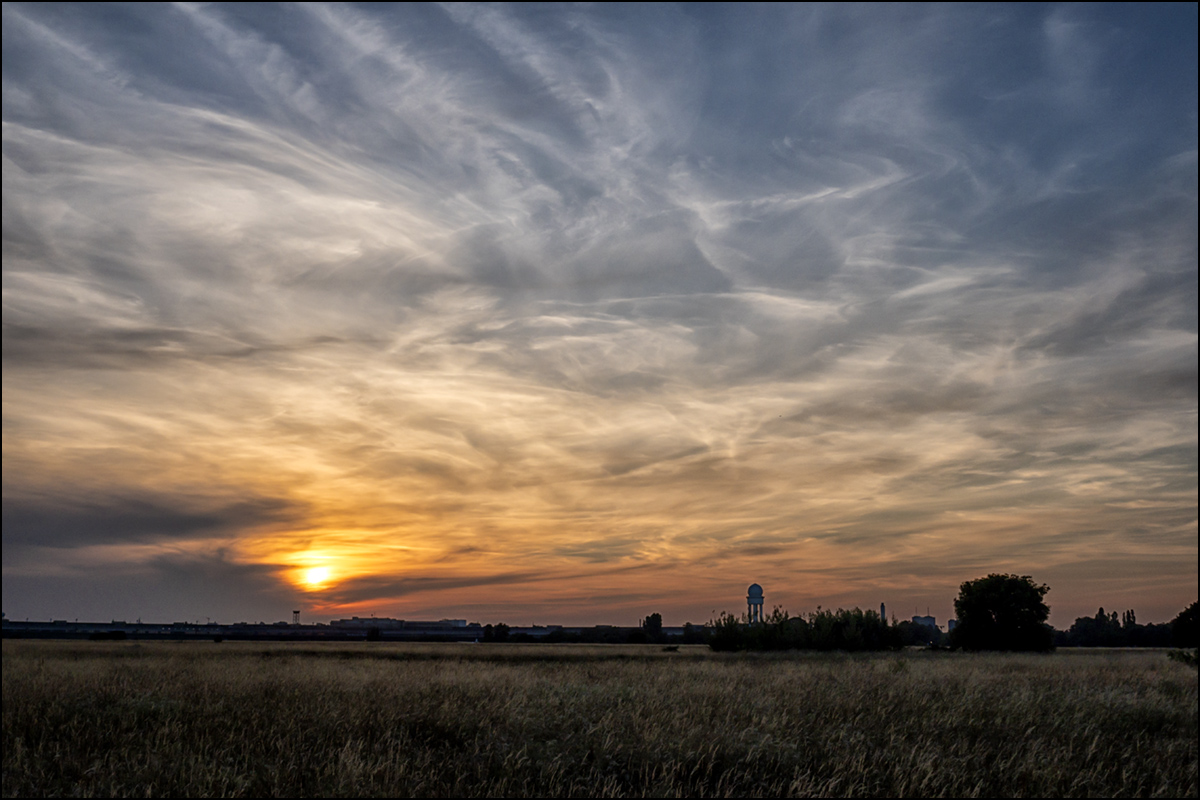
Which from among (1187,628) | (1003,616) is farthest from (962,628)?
(1187,628)

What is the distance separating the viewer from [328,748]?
36.3ft

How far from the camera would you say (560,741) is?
1195 centimetres

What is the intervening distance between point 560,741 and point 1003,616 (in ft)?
253

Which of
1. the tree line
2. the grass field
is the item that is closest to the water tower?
the tree line

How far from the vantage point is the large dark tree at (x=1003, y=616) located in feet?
248

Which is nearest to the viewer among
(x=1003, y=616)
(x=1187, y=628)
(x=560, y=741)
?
(x=560, y=741)

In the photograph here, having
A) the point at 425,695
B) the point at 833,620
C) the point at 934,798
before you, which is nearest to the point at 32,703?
the point at 425,695

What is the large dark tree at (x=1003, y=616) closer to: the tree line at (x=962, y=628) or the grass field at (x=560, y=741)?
the tree line at (x=962, y=628)

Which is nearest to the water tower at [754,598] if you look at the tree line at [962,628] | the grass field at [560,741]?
the tree line at [962,628]

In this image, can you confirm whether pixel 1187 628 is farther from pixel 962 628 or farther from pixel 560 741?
pixel 560 741

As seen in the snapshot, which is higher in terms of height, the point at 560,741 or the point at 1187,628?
the point at 560,741

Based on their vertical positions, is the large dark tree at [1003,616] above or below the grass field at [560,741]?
below

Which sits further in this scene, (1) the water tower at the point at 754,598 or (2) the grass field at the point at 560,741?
(1) the water tower at the point at 754,598

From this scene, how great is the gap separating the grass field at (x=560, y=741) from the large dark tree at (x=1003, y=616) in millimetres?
63861
